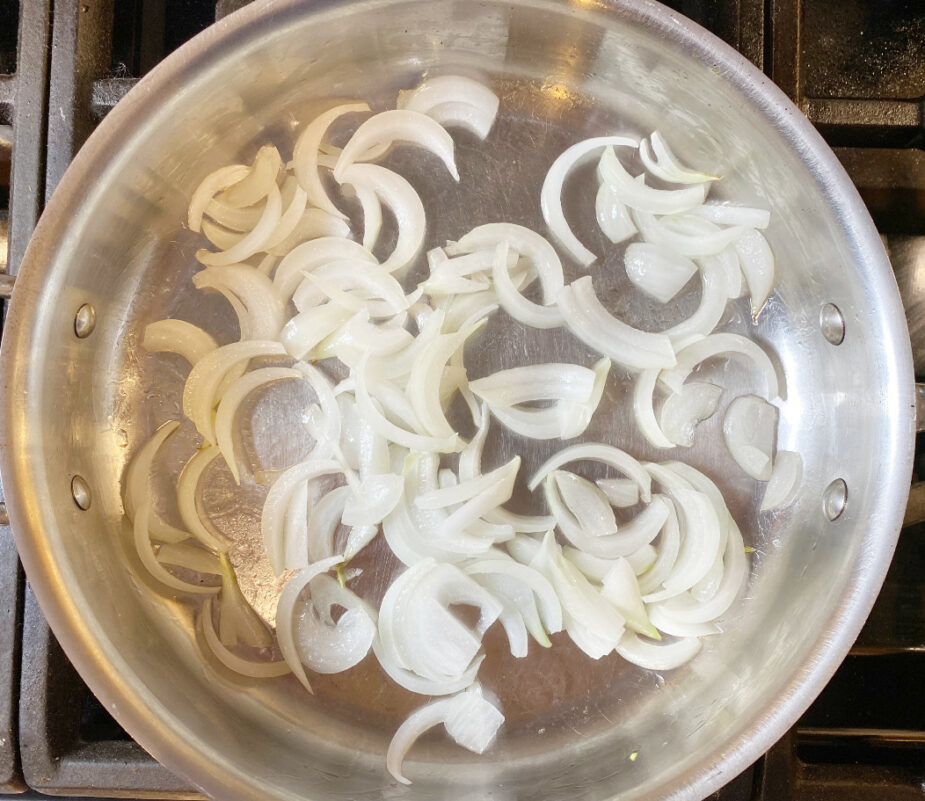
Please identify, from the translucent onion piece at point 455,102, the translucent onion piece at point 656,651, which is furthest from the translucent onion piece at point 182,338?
the translucent onion piece at point 656,651

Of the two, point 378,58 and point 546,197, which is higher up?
point 378,58

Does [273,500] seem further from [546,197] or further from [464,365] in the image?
[546,197]

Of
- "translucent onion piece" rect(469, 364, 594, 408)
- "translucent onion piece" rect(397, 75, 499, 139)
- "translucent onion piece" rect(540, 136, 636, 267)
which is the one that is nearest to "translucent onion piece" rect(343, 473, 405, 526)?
"translucent onion piece" rect(469, 364, 594, 408)

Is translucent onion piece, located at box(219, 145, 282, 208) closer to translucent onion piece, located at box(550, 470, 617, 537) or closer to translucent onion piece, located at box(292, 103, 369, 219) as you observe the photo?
translucent onion piece, located at box(292, 103, 369, 219)

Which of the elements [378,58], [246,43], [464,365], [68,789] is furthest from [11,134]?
[68,789]

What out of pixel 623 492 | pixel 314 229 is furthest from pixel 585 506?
pixel 314 229

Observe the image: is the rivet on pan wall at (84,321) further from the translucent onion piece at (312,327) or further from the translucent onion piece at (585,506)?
the translucent onion piece at (585,506)
